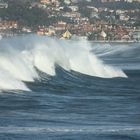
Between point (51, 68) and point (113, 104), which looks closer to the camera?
point (113, 104)

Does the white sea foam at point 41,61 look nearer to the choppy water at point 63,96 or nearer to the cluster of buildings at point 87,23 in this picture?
the choppy water at point 63,96

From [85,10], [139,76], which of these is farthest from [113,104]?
[85,10]

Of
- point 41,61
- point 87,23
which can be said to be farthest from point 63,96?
point 87,23

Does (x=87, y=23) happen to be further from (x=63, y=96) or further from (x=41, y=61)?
(x=63, y=96)

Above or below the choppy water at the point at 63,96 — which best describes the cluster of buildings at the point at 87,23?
below

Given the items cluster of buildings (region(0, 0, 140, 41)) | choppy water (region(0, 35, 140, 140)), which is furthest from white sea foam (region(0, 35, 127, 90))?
cluster of buildings (region(0, 0, 140, 41))

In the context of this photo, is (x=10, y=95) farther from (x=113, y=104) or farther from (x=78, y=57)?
(x=78, y=57)

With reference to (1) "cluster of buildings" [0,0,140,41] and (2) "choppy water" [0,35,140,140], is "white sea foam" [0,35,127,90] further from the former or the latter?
(1) "cluster of buildings" [0,0,140,41]

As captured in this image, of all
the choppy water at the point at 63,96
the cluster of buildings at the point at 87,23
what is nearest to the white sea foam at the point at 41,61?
the choppy water at the point at 63,96
